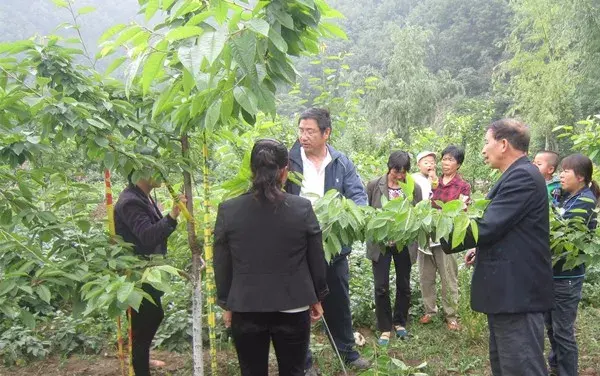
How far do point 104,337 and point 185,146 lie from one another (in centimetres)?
272

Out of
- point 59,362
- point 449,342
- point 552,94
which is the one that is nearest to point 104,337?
point 59,362

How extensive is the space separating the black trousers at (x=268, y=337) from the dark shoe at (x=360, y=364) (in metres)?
1.35

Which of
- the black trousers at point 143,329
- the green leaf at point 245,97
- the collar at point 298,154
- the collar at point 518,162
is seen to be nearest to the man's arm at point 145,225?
the black trousers at point 143,329

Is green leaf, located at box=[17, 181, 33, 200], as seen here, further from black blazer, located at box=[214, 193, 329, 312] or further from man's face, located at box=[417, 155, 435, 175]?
man's face, located at box=[417, 155, 435, 175]

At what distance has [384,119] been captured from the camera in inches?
1316

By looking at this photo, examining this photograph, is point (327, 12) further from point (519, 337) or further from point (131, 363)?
point (131, 363)

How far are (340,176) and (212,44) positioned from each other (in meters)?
2.34

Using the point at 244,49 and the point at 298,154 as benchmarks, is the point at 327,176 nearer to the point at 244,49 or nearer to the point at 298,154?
the point at 298,154

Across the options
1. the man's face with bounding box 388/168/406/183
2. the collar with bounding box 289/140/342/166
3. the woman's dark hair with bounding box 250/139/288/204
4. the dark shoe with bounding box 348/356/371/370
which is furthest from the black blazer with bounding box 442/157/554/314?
the man's face with bounding box 388/168/406/183

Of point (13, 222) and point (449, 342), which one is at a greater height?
point (13, 222)

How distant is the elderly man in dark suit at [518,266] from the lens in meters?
2.57

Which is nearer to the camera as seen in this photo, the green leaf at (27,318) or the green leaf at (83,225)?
the green leaf at (27,318)

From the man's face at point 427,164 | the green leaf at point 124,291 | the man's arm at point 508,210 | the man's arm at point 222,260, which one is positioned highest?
the man's face at point 427,164

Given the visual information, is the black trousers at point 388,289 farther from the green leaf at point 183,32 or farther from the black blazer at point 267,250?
the green leaf at point 183,32
